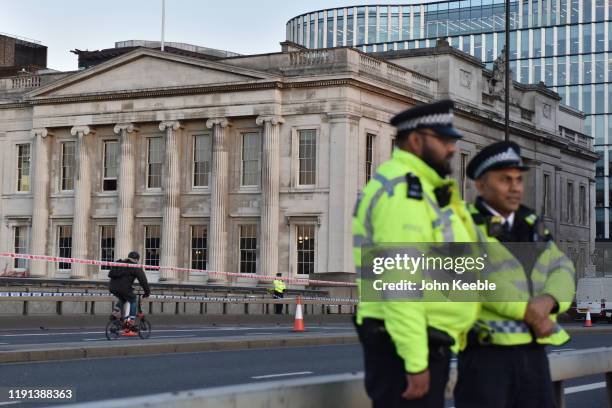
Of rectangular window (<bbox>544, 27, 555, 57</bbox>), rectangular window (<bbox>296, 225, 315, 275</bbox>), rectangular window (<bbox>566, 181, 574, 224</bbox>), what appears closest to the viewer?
rectangular window (<bbox>296, 225, 315, 275</bbox>)

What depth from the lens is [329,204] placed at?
5138 centimetres

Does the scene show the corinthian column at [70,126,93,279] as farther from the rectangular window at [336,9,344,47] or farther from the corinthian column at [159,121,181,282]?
the rectangular window at [336,9,344,47]

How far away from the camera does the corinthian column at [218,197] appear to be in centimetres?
5359

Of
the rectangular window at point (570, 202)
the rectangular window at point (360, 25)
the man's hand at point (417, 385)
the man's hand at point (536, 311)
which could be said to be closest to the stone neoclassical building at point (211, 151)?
the rectangular window at point (570, 202)

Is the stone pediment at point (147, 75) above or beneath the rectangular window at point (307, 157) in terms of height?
above

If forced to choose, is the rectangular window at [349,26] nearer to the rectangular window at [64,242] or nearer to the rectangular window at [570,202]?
the rectangular window at [570,202]

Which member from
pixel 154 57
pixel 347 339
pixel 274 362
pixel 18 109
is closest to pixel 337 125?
pixel 154 57

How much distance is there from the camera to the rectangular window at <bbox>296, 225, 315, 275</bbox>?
51906 mm

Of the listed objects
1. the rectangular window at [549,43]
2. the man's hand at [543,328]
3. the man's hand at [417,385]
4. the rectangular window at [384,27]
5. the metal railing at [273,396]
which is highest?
the rectangular window at [384,27]

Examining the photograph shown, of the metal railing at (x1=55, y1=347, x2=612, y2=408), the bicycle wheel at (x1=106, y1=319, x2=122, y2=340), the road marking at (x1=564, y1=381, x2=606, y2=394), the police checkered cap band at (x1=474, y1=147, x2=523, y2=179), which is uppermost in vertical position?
the police checkered cap band at (x1=474, y1=147, x2=523, y2=179)

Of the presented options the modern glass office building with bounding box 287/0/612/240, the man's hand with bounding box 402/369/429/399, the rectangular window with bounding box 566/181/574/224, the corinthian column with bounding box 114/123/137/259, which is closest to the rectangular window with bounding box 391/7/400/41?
the modern glass office building with bounding box 287/0/612/240

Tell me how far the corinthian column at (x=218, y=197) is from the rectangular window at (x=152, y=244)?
3708 mm

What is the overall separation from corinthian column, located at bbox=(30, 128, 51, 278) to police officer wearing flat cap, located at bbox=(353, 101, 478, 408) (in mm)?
55267

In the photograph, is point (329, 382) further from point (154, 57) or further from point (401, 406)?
point (154, 57)
